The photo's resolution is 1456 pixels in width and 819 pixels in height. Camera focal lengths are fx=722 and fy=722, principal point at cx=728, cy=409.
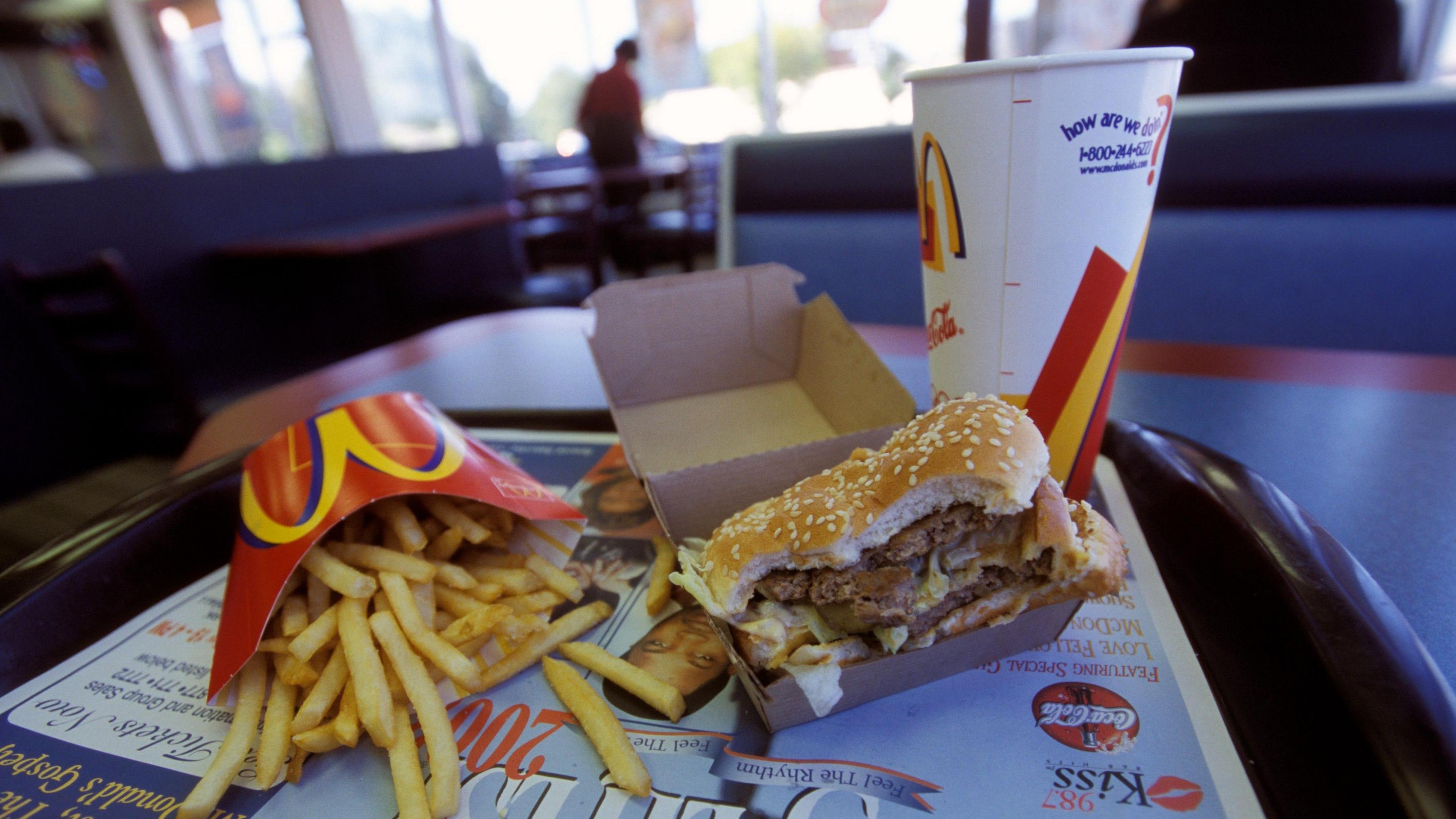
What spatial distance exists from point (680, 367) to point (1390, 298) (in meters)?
2.08

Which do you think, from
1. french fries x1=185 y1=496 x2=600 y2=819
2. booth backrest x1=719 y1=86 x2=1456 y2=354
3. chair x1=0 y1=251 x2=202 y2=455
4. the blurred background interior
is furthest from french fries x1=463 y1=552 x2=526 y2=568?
chair x1=0 y1=251 x2=202 y2=455

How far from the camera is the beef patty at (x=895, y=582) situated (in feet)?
2.22

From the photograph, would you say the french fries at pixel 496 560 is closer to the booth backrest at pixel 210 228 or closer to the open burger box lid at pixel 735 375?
the open burger box lid at pixel 735 375

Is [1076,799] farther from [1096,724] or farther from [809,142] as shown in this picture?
[809,142]

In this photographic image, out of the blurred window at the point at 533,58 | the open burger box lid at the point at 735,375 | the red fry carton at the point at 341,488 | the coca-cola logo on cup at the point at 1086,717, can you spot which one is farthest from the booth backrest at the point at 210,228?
the blurred window at the point at 533,58

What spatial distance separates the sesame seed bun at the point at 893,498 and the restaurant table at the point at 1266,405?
0.31 m

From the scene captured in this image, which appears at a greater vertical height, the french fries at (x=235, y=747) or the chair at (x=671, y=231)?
the french fries at (x=235, y=747)

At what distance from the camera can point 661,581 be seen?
0.86 meters

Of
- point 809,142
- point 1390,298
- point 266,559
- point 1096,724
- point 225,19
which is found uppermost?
point 225,19

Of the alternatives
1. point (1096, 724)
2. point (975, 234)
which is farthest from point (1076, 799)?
point (975, 234)

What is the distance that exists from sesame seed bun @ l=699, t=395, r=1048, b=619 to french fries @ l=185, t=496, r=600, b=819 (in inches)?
6.2

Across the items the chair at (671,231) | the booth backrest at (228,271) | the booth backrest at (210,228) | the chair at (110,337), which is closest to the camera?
the chair at (110,337)

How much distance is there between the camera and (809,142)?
2611mm

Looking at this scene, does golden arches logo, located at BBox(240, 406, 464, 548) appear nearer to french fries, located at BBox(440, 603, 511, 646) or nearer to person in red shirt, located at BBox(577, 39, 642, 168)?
french fries, located at BBox(440, 603, 511, 646)
